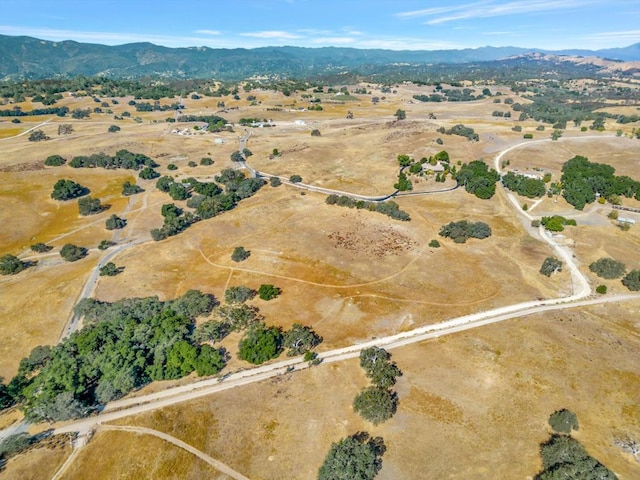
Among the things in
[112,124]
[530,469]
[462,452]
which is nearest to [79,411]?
[462,452]

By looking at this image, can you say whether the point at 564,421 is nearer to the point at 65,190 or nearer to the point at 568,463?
the point at 568,463

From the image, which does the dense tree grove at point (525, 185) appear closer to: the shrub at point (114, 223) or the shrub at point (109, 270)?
the shrub at point (109, 270)

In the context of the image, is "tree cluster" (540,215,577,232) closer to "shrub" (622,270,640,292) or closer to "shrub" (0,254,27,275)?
"shrub" (622,270,640,292)

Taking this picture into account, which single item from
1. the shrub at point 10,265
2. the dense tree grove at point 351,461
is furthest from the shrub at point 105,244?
the dense tree grove at point 351,461

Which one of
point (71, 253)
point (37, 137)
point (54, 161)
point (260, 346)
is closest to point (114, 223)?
point (71, 253)

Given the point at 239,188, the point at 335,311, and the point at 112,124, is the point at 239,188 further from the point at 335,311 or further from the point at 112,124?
the point at 112,124

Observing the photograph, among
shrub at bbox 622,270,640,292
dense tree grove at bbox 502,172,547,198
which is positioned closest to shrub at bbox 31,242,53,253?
shrub at bbox 622,270,640,292
